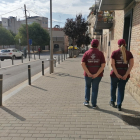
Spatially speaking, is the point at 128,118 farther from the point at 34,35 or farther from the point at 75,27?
the point at 34,35

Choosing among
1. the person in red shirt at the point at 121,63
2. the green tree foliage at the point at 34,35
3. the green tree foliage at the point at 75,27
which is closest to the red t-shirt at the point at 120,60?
the person in red shirt at the point at 121,63

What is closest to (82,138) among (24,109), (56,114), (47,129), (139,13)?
(47,129)

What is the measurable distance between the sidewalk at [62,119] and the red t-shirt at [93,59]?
3.67ft

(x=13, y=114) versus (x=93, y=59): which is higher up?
Result: (x=93, y=59)

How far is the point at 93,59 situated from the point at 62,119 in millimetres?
1641

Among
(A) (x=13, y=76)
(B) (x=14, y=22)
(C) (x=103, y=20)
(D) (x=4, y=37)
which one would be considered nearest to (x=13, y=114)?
(A) (x=13, y=76)

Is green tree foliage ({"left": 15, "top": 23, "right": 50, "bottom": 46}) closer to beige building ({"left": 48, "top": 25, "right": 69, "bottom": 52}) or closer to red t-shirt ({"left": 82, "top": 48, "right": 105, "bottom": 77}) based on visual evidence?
beige building ({"left": 48, "top": 25, "right": 69, "bottom": 52})

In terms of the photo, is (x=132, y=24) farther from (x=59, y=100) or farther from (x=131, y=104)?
(x=59, y=100)

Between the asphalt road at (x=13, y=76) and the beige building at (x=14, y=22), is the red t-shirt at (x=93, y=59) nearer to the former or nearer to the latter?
the asphalt road at (x=13, y=76)

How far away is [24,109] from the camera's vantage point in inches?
164

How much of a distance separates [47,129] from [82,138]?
2.54 ft

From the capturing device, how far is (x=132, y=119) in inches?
140

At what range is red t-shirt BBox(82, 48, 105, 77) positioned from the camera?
150 inches

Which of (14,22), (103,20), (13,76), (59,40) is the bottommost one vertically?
(13,76)
